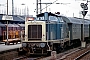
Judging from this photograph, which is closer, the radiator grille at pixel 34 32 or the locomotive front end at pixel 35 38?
the locomotive front end at pixel 35 38

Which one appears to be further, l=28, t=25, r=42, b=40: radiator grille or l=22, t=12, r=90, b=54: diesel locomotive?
l=28, t=25, r=42, b=40: radiator grille

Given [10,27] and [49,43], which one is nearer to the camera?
[49,43]

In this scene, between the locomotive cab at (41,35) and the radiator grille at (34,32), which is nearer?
the locomotive cab at (41,35)

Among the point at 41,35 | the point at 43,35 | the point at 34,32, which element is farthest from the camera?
the point at 34,32

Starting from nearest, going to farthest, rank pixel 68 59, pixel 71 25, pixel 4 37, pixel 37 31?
pixel 68 59 < pixel 37 31 < pixel 71 25 < pixel 4 37

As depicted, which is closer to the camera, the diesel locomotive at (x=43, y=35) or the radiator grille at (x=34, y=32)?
the diesel locomotive at (x=43, y=35)

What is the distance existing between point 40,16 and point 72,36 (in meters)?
5.78

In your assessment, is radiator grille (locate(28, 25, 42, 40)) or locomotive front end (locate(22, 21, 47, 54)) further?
radiator grille (locate(28, 25, 42, 40))

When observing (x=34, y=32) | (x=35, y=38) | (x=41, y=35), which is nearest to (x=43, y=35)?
(x=41, y=35)

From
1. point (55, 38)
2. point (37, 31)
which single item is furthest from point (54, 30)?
point (37, 31)

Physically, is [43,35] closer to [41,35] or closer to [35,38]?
[41,35]

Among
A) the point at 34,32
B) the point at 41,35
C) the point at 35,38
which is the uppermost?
the point at 34,32

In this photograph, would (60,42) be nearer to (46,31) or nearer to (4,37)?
(46,31)

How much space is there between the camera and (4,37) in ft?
105
